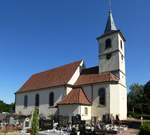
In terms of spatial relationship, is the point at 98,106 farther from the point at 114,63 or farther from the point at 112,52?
the point at 112,52

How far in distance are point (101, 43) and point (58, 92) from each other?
10.5 metres

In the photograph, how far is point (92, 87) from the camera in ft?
116

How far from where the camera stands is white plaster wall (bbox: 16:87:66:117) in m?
38.0

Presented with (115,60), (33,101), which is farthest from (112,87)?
(33,101)

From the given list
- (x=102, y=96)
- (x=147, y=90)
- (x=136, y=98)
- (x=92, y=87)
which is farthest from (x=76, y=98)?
(x=136, y=98)

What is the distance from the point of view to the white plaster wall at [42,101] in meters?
38.0

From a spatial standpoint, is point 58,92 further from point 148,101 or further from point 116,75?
point 148,101

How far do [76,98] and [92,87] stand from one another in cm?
319

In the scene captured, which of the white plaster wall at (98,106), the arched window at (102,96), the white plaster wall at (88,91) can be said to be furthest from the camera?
the white plaster wall at (88,91)

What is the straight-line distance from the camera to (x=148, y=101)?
210 ft

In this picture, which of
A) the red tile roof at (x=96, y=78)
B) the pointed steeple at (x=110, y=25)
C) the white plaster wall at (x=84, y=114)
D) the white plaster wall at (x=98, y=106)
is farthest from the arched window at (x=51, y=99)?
the pointed steeple at (x=110, y=25)

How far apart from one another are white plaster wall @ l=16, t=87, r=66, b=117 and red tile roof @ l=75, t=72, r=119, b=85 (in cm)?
327

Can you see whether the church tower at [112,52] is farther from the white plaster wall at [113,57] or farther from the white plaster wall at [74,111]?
the white plaster wall at [74,111]

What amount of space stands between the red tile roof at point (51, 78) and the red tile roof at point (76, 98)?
2.62 metres
